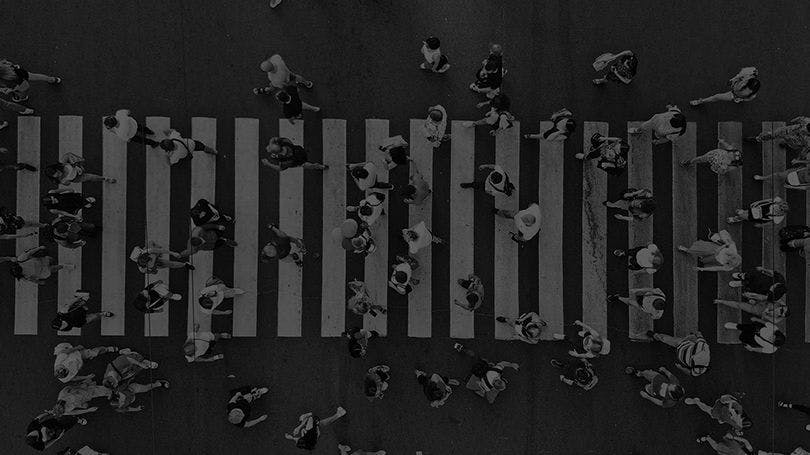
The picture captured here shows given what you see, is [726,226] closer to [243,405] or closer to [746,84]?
[746,84]

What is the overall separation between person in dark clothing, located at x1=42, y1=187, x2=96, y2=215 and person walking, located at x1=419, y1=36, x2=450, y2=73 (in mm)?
6217

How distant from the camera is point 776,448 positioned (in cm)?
960

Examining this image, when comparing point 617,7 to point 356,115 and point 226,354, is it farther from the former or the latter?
point 226,354

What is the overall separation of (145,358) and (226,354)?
1438 mm

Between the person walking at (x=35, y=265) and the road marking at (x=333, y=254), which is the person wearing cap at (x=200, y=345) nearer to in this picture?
the road marking at (x=333, y=254)

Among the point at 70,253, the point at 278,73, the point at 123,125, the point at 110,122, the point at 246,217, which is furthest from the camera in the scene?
the point at 246,217

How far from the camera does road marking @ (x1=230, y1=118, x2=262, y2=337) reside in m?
9.41

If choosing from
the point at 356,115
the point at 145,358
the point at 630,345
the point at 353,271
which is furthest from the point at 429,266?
the point at 145,358

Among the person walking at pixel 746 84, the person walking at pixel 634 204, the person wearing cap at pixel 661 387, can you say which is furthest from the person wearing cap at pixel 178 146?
the person walking at pixel 746 84

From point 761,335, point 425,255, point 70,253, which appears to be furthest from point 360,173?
point 761,335

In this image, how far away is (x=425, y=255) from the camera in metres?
9.47

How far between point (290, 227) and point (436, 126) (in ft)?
10.6

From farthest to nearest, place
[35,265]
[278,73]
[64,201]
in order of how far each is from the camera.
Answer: [35,265] → [64,201] → [278,73]

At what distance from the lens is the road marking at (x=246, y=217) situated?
9.41 meters
